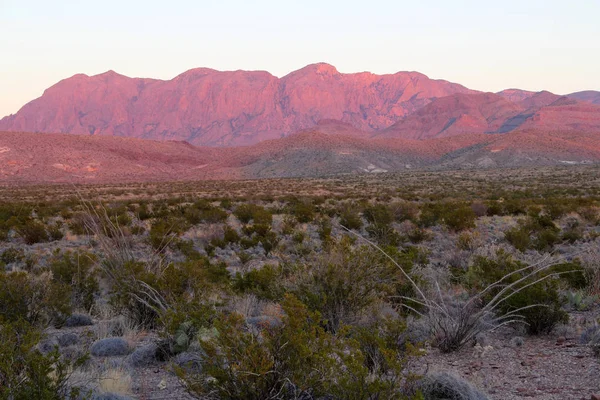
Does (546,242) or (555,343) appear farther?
(546,242)

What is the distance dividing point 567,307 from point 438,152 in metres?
112

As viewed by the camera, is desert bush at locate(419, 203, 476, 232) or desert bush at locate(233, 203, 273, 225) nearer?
desert bush at locate(419, 203, 476, 232)

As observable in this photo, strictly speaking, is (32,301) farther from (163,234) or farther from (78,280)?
(163,234)

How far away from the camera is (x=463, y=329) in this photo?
Result: 6.32 metres

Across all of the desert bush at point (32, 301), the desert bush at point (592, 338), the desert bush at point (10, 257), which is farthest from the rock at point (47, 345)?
the desert bush at point (10, 257)

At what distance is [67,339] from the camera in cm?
677

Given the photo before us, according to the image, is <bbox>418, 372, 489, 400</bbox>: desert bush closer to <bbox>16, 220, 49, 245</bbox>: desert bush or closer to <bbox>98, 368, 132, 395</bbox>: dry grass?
<bbox>98, 368, 132, 395</bbox>: dry grass

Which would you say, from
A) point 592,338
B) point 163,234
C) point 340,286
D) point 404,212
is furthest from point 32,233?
point 592,338

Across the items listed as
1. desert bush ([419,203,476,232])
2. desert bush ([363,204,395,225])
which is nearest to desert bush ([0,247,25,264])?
desert bush ([363,204,395,225])

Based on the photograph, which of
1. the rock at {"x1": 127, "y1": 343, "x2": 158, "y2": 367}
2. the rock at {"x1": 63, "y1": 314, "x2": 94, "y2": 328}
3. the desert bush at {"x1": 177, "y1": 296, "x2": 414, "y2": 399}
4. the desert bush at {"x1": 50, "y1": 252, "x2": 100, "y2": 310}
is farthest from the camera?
the desert bush at {"x1": 50, "y1": 252, "x2": 100, "y2": 310}

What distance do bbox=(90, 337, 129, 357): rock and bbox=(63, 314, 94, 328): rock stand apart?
5.94 ft

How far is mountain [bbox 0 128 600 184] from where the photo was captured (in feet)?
309

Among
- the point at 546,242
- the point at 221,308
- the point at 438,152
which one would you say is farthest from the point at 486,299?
the point at 438,152

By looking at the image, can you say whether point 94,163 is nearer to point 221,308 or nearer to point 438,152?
point 438,152
